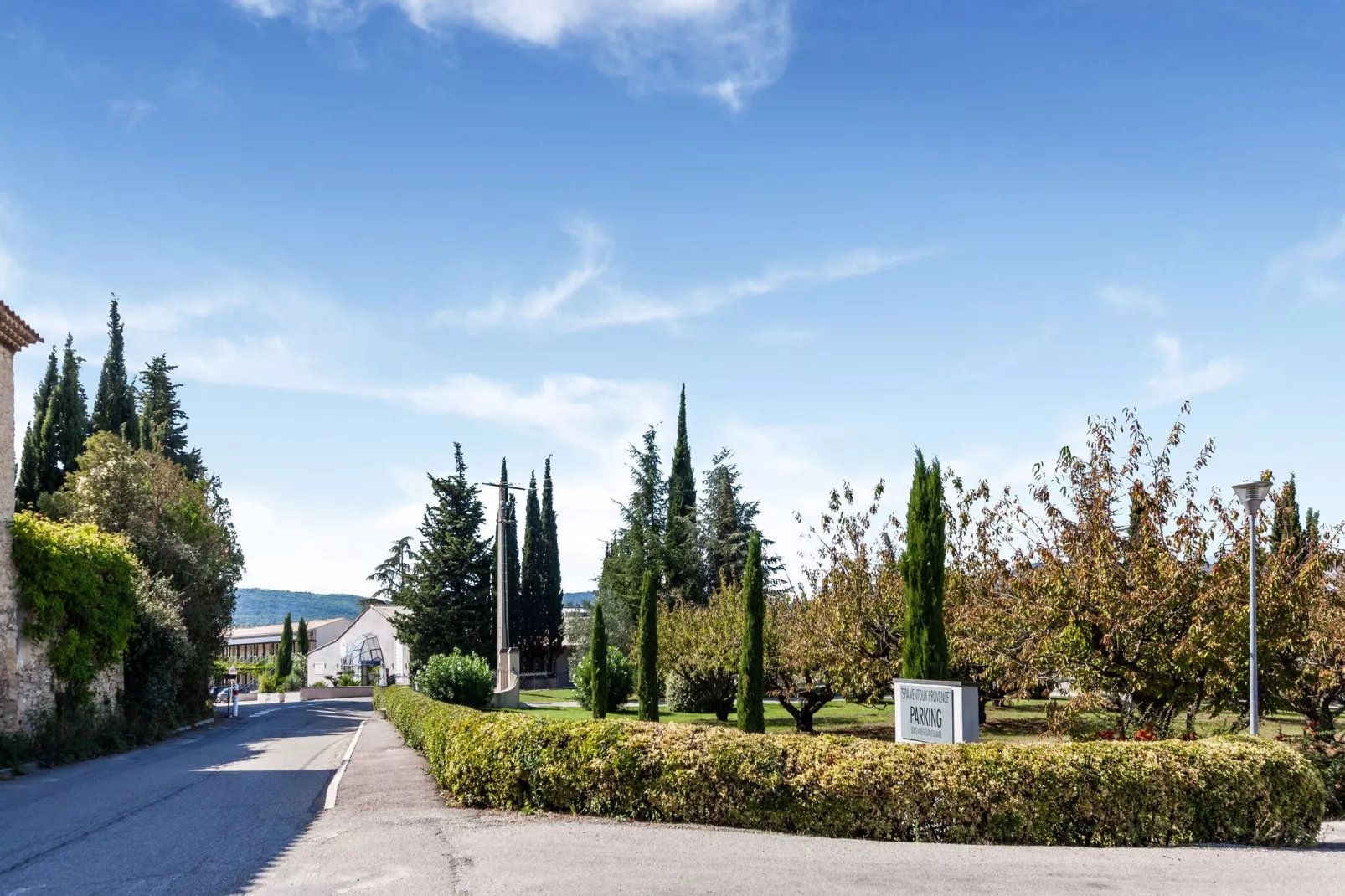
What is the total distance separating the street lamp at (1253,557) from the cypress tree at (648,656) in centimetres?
1526

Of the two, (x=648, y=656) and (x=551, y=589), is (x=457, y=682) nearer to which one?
(x=648, y=656)

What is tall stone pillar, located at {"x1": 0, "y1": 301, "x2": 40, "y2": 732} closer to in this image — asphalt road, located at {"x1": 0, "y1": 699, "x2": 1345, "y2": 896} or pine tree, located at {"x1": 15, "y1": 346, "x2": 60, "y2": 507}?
asphalt road, located at {"x1": 0, "y1": 699, "x2": 1345, "y2": 896}

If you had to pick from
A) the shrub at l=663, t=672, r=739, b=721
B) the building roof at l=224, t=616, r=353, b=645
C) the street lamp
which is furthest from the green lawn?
the building roof at l=224, t=616, r=353, b=645

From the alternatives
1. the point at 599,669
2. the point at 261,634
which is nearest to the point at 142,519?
the point at 599,669

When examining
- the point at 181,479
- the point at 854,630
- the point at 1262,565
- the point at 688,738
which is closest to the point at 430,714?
the point at 688,738

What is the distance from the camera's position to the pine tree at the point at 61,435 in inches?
1608

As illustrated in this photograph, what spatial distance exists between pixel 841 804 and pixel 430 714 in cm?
862

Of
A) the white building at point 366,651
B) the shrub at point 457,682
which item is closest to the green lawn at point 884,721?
the shrub at point 457,682

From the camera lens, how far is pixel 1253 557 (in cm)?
1243

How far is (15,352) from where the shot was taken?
19.5 meters

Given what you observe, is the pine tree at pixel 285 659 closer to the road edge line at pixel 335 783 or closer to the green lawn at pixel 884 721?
the green lawn at pixel 884 721

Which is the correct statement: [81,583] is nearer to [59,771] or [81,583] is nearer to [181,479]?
[59,771]

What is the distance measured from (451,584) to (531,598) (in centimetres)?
1784

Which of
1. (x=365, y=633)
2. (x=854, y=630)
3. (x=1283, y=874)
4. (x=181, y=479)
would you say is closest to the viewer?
(x=1283, y=874)
